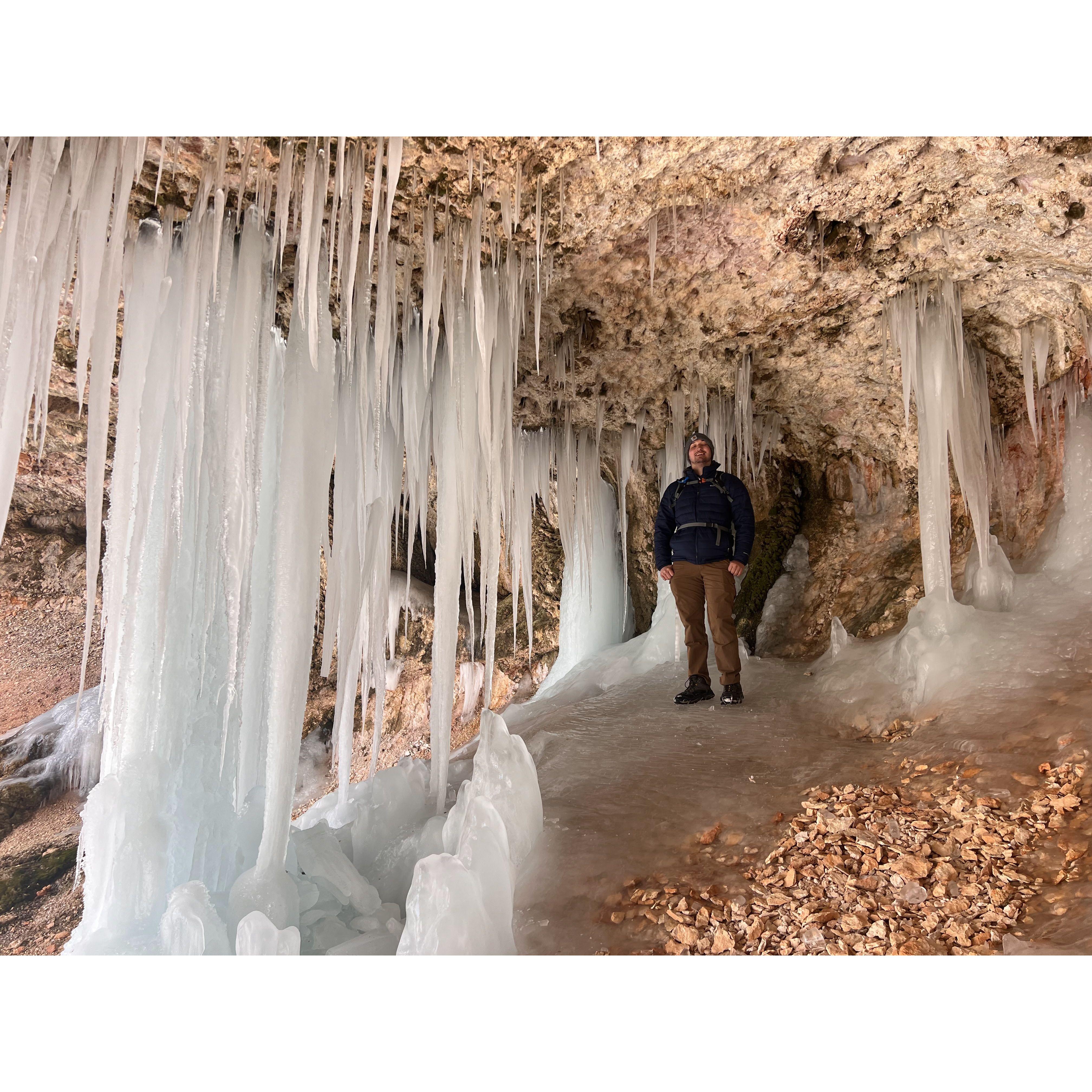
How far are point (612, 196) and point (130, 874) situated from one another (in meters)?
3.28

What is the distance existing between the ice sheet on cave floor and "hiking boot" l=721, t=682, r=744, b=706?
3.2 inches

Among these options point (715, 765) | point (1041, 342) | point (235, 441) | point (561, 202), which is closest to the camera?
point (235, 441)

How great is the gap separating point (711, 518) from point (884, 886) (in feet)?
8.54

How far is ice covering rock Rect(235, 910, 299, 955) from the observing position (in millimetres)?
2127

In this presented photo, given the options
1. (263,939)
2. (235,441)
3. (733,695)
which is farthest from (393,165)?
(733,695)

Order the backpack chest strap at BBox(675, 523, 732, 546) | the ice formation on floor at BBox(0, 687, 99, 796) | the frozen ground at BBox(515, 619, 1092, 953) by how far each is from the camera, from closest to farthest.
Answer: the frozen ground at BBox(515, 619, 1092, 953), the backpack chest strap at BBox(675, 523, 732, 546), the ice formation on floor at BBox(0, 687, 99, 796)

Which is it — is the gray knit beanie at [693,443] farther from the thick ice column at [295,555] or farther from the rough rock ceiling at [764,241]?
the thick ice column at [295,555]

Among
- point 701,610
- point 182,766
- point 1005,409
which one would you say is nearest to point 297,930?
point 182,766

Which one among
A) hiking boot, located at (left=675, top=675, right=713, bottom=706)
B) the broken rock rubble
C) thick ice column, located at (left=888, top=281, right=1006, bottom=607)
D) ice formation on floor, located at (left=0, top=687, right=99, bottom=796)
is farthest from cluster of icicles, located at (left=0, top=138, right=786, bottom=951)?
ice formation on floor, located at (left=0, top=687, right=99, bottom=796)

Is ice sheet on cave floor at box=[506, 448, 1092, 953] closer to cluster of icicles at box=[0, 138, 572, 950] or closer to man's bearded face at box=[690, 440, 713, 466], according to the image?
cluster of icicles at box=[0, 138, 572, 950]

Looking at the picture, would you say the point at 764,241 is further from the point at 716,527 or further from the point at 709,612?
the point at 709,612

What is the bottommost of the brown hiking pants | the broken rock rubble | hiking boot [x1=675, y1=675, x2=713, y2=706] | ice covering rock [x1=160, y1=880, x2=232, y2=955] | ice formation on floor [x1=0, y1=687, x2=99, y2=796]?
ice formation on floor [x1=0, y1=687, x2=99, y2=796]

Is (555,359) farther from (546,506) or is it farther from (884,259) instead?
(884,259)

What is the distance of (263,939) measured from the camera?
2145 millimetres
